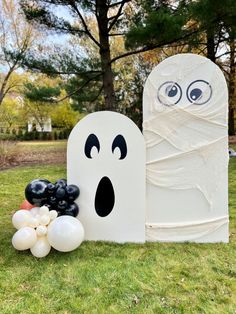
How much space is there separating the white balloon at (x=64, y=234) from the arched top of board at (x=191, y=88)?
133cm

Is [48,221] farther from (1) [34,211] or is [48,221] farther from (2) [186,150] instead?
(2) [186,150]

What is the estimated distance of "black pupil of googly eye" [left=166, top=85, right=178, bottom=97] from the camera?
2.77 metres

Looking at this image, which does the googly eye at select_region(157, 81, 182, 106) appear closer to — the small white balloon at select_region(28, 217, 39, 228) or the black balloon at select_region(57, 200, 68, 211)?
the black balloon at select_region(57, 200, 68, 211)

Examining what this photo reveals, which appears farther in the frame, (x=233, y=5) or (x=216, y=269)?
(x=233, y=5)

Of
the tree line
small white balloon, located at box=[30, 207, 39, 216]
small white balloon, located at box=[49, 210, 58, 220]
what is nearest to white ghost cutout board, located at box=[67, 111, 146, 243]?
small white balloon, located at box=[49, 210, 58, 220]

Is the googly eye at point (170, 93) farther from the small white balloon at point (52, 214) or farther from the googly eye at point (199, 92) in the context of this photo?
the small white balloon at point (52, 214)

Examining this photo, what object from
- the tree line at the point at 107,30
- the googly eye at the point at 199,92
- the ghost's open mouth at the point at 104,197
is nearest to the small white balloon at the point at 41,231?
the ghost's open mouth at the point at 104,197

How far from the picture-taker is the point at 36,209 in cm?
281

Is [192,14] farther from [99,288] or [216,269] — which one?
[99,288]

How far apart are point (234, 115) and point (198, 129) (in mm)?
11942

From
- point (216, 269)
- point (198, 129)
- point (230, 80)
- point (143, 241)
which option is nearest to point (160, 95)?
point (198, 129)

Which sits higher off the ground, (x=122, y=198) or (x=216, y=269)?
(x=122, y=198)

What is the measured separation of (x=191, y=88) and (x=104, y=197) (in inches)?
53.6

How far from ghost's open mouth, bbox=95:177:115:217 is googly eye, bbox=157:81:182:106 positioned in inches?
37.7
